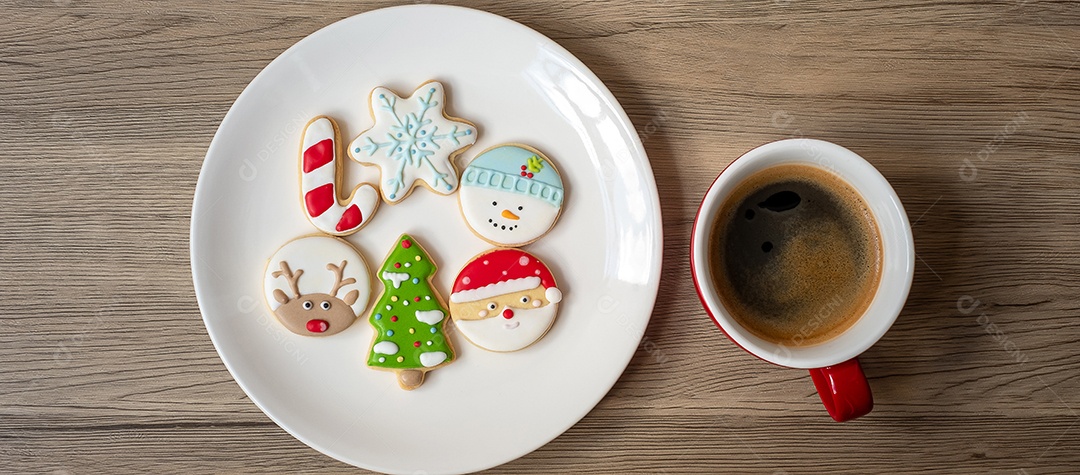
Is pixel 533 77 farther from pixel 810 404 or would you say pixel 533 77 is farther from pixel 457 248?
pixel 810 404

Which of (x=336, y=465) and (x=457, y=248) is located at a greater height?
(x=457, y=248)

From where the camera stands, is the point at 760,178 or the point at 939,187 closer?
the point at 760,178

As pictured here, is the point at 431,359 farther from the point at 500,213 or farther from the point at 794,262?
the point at 794,262

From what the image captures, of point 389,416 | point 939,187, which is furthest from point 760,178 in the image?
point 389,416

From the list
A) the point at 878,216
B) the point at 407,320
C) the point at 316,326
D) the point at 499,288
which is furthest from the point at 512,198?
the point at 878,216

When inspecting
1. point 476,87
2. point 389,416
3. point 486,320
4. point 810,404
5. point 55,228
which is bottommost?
point 810,404

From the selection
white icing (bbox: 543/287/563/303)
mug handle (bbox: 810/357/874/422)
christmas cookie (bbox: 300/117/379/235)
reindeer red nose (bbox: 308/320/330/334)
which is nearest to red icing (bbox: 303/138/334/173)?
christmas cookie (bbox: 300/117/379/235)

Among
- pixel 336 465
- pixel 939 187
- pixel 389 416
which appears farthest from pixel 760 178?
pixel 336 465
